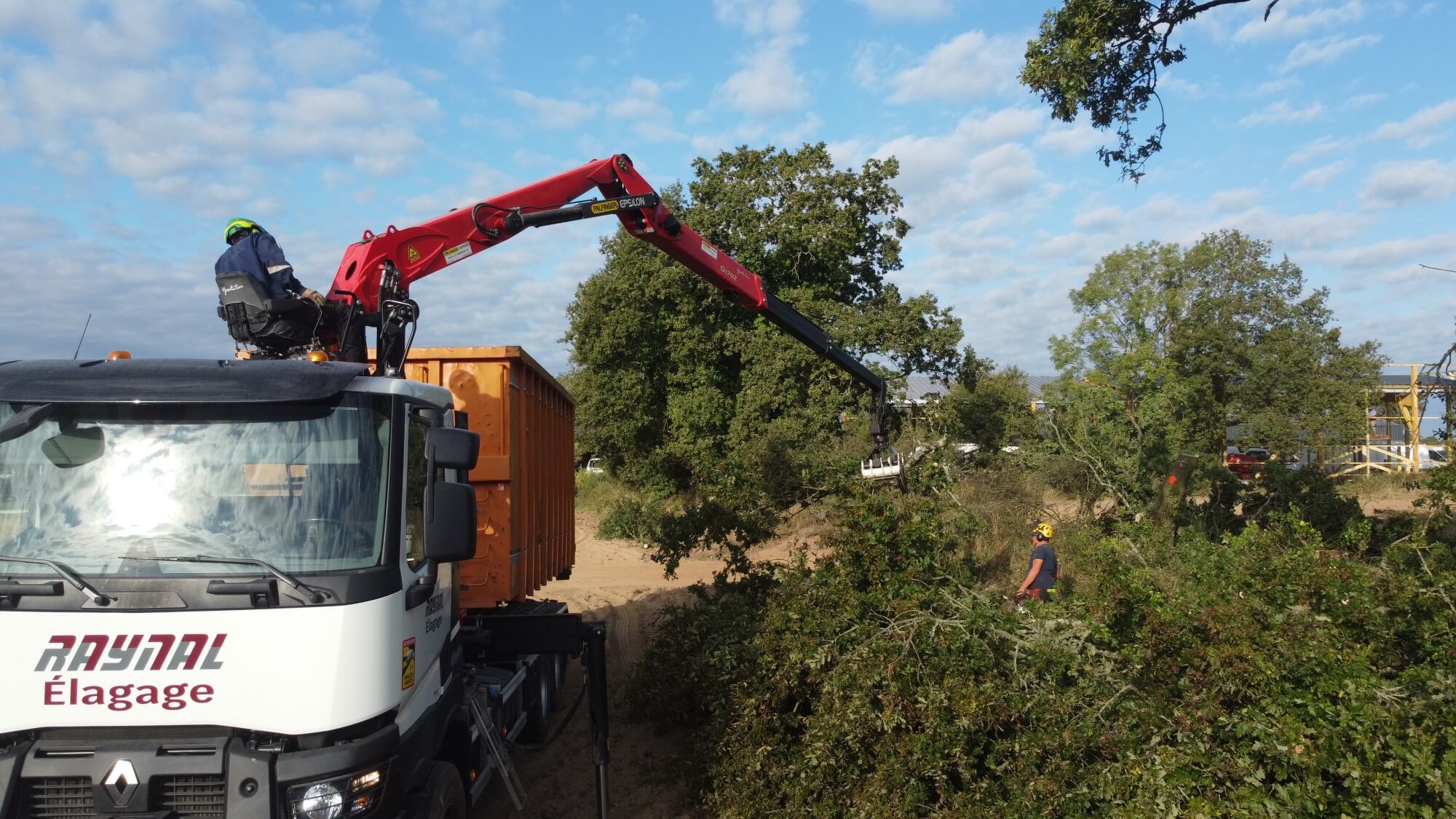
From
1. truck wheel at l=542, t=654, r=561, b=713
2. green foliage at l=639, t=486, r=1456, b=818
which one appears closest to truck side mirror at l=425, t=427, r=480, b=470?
green foliage at l=639, t=486, r=1456, b=818

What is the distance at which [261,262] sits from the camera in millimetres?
5059

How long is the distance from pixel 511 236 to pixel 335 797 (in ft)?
13.8

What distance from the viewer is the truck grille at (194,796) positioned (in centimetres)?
350

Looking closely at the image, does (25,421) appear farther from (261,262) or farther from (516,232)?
(516,232)

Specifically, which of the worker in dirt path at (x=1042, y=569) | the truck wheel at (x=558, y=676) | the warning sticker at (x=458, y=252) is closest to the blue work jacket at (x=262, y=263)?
the warning sticker at (x=458, y=252)

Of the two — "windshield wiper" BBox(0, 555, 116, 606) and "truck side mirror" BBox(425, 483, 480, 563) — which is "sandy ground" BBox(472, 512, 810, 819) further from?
"windshield wiper" BBox(0, 555, 116, 606)

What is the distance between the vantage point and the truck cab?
3527 mm

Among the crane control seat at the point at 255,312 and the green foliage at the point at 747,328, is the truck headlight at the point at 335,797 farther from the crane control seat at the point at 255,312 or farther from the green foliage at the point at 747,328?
the green foliage at the point at 747,328

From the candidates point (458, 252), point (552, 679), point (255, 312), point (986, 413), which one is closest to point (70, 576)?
point (255, 312)

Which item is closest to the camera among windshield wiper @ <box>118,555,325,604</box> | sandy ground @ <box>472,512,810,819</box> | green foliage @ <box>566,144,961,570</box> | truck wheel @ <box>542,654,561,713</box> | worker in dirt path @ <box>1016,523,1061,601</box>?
windshield wiper @ <box>118,555,325,604</box>

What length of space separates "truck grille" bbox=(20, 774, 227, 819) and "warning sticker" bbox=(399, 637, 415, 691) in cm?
73

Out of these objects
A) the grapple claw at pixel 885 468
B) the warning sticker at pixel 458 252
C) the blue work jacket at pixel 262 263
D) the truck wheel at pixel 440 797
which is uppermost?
the warning sticker at pixel 458 252

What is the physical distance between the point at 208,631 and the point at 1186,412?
13.7m

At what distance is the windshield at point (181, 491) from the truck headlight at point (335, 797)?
0.80 metres
